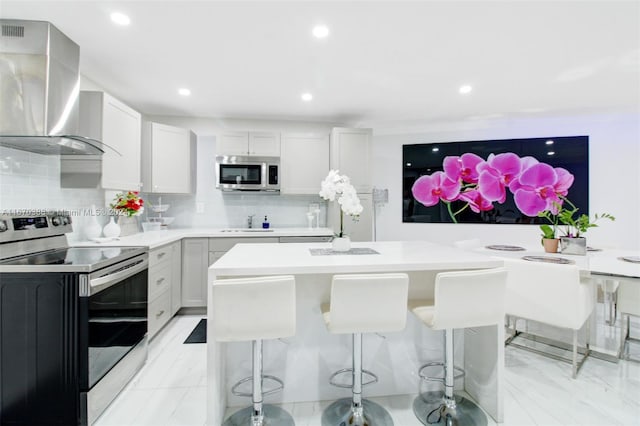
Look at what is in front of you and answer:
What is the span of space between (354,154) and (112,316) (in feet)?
10.0

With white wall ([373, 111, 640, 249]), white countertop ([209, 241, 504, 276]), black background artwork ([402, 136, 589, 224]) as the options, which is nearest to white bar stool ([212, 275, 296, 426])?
white countertop ([209, 241, 504, 276])

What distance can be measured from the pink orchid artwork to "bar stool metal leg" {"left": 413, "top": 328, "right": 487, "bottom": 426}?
3050 millimetres

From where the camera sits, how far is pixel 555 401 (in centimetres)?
190

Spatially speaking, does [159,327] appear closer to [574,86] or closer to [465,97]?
[465,97]

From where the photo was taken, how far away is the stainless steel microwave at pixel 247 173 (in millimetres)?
3754

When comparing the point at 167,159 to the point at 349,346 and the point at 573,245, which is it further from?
the point at 573,245

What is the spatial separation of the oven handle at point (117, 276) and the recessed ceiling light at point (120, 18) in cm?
165

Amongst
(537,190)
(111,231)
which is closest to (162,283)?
(111,231)

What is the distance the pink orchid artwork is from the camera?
4152 mm

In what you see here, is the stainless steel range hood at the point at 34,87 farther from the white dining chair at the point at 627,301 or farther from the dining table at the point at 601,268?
the white dining chair at the point at 627,301

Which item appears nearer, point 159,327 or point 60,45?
point 60,45

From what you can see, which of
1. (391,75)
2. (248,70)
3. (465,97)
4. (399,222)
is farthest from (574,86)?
(248,70)

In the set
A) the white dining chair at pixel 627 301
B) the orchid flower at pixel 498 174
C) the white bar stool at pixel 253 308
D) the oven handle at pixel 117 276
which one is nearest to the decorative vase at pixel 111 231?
the oven handle at pixel 117 276

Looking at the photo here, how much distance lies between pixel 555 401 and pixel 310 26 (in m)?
2.97
